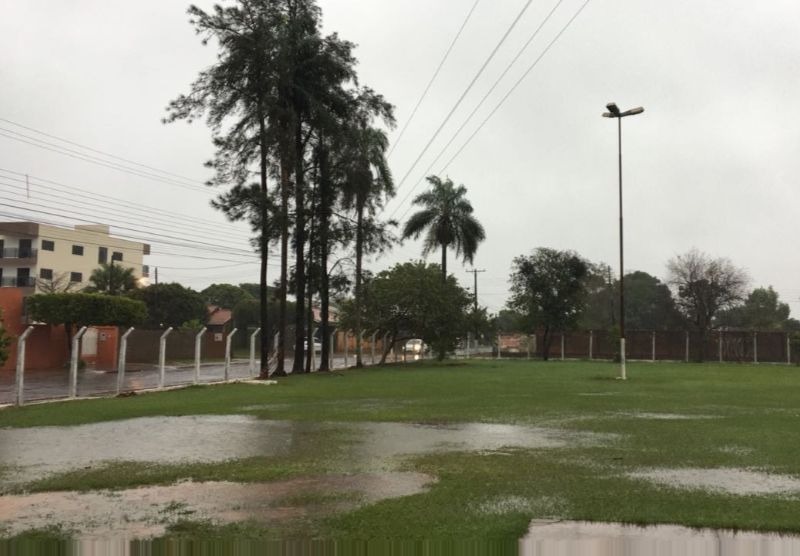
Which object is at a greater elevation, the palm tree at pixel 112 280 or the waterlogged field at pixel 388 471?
the palm tree at pixel 112 280

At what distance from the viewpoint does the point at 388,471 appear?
Answer: 8.43 m

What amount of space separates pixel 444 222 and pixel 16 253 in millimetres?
47417

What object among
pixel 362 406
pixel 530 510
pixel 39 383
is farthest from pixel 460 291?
pixel 530 510

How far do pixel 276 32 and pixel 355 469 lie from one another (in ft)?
82.1

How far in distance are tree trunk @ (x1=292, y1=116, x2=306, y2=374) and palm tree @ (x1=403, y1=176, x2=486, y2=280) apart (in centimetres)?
1584

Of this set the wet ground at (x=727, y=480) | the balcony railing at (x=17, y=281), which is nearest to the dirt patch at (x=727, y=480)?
the wet ground at (x=727, y=480)

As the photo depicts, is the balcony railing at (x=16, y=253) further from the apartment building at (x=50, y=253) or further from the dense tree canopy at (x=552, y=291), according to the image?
the dense tree canopy at (x=552, y=291)

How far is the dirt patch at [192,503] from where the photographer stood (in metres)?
6.16

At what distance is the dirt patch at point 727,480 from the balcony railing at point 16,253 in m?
75.4

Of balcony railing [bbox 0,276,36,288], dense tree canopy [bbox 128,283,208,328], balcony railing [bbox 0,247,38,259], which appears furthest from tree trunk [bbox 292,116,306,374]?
balcony railing [bbox 0,247,38,259]

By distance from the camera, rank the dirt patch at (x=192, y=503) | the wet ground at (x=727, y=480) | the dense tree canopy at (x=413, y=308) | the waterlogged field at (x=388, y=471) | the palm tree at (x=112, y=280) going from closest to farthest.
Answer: the waterlogged field at (x=388, y=471) < the dirt patch at (x=192, y=503) < the wet ground at (x=727, y=480) < the dense tree canopy at (x=413, y=308) < the palm tree at (x=112, y=280)

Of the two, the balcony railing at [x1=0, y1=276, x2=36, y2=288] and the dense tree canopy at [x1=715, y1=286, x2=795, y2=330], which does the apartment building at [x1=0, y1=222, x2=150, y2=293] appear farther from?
the dense tree canopy at [x1=715, y1=286, x2=795, y2=330]

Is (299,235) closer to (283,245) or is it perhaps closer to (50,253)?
(283,245)

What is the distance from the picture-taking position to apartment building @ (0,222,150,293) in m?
71.5
